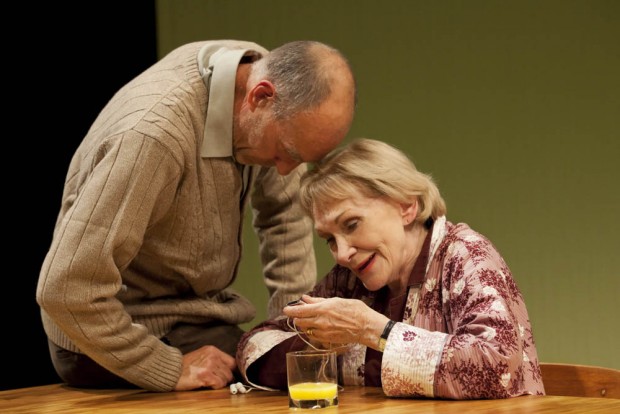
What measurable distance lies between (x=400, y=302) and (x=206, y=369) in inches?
24.5

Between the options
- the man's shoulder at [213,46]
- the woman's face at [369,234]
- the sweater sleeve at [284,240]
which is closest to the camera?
the woman's face at [369,234]

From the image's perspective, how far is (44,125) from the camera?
165 inches

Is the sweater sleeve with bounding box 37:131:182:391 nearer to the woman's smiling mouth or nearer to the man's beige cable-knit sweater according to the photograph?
the man's beige cable-knit sweater

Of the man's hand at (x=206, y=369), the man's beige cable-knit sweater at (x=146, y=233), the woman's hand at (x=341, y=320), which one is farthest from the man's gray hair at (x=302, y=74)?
the man's hand at (x=206, y=369)

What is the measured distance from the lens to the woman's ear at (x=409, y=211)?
2488 mm

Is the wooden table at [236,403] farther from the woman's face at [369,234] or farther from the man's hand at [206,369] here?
the woman's face at [369,234]

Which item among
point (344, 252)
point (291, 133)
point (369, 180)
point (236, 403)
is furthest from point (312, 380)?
point (291, 133)

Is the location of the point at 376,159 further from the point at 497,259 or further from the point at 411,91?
the point at 411,91

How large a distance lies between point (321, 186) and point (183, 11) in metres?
2.50

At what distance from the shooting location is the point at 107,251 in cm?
249

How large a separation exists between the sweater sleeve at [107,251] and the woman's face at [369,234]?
477 mm

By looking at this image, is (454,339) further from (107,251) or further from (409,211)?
(107,251)

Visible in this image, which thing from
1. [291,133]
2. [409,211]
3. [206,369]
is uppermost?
[291,133]

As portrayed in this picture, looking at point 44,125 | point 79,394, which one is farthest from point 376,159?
point 44,125
